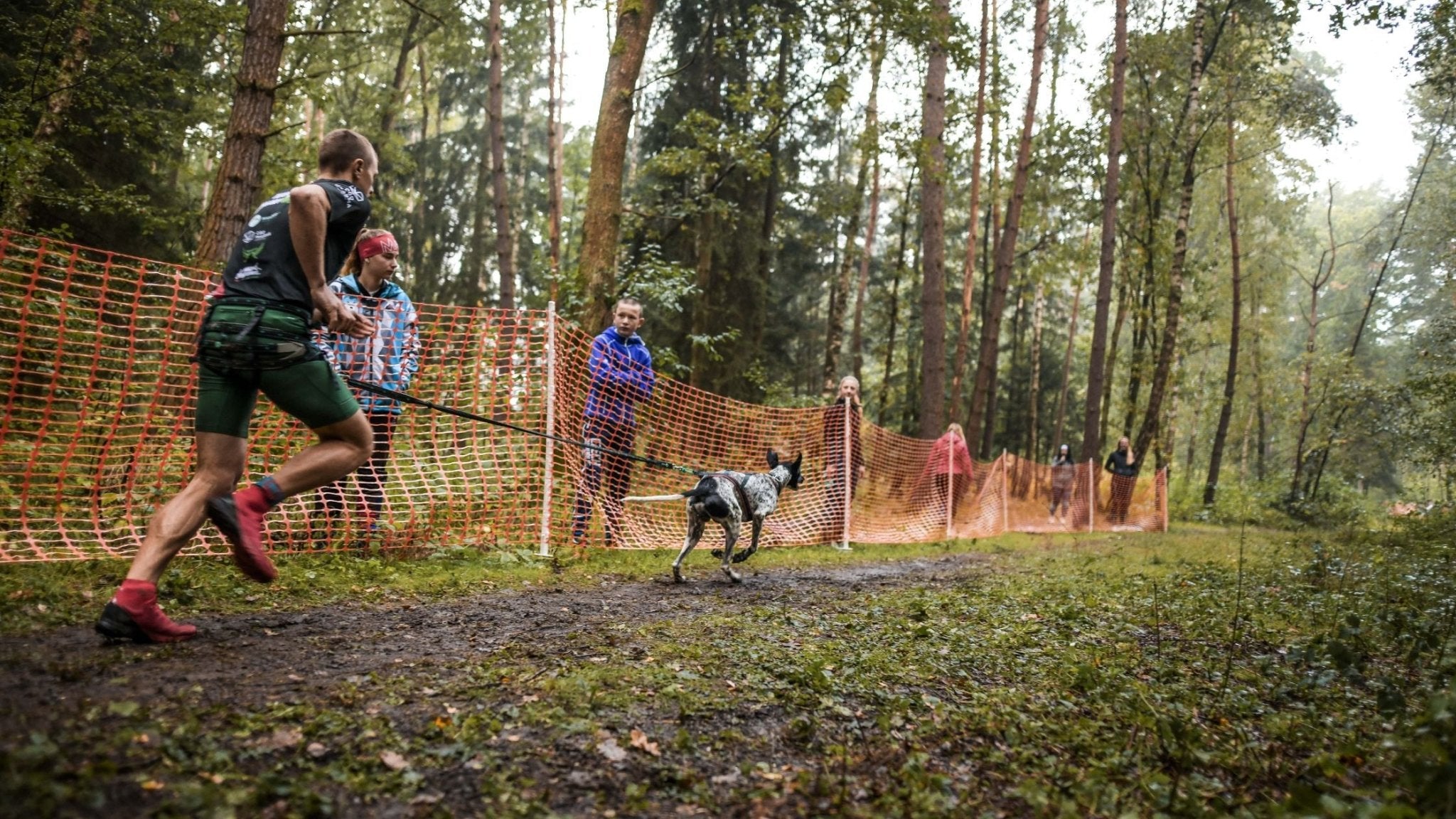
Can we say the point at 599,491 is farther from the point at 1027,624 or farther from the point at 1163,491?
the point at 1163,491

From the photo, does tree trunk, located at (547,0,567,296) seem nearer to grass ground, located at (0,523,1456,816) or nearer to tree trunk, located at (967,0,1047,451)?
tree trunk, located at (967,0,1047,451)

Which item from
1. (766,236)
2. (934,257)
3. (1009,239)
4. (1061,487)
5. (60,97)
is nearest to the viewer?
(60,97)

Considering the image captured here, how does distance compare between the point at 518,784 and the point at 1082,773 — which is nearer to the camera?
the point at 518,784

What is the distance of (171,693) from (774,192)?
17.9 m

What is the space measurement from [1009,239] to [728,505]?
1300 cm

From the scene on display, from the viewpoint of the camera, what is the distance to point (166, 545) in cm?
286

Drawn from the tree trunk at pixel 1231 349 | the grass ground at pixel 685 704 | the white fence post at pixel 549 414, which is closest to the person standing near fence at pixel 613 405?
the white fence post at pixel 549 414

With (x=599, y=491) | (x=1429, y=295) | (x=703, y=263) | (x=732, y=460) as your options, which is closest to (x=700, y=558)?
(x=599, y=491)

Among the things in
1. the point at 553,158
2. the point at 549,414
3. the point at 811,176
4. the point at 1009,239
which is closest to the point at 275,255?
the point at 549,414

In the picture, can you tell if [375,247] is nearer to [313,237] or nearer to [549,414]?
[549,414]

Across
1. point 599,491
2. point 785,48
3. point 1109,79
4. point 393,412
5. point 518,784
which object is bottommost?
point 518,784

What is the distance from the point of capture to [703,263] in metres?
16.2

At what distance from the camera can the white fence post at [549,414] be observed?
596 cm

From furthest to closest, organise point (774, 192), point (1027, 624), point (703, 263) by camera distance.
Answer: point (774, 192) → point (703, 263) → point (1027, 624)
